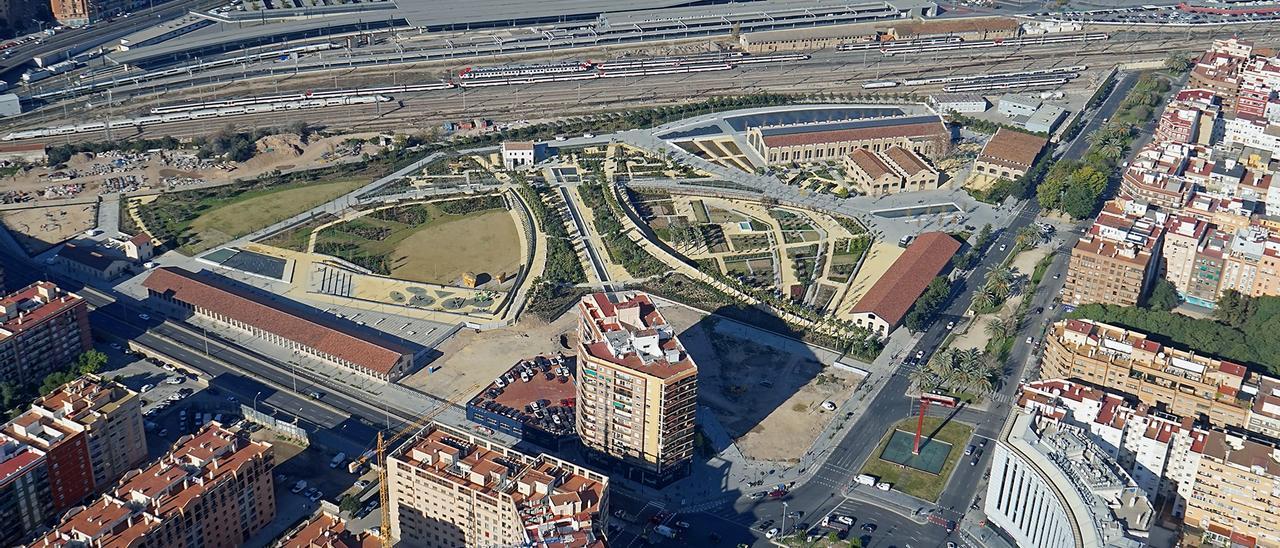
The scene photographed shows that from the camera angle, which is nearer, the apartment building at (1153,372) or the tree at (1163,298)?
the apartment building at (1153,372)

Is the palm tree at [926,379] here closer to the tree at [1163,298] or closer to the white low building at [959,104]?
the tree at [1163,298]

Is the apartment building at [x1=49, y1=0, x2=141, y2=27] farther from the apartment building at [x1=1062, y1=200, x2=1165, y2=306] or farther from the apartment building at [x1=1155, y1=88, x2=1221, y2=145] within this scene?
the apartment building at [x1=1155, y1=88, x2=1221, y2=145]

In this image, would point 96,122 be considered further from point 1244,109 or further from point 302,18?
point 1244,109

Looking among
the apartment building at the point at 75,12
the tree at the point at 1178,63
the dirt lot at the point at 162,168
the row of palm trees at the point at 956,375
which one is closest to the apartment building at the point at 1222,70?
the tree at the point at 1178,63

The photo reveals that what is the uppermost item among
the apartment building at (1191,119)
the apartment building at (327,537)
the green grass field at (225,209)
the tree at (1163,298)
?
the apartment building at (1191,119)

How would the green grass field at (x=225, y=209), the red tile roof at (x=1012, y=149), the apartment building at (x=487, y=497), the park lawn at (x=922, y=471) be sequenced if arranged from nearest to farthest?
1. the apartment building at (x=487, y=497)
2. the park lawn at (x=922, y=471)
3. the green grass field at (x=225, y=209)
4. the red tile roof at (x=1012, y=149)

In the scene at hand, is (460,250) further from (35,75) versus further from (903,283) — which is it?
(35,75)
